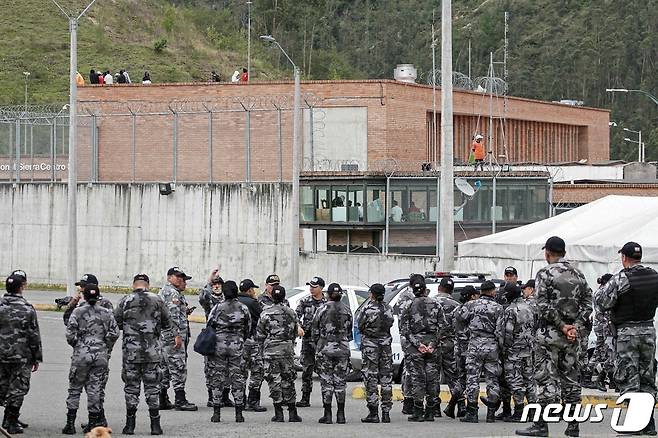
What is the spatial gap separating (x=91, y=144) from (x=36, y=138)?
202 centimetres

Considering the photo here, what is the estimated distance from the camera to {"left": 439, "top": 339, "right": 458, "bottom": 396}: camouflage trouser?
16.4 metres

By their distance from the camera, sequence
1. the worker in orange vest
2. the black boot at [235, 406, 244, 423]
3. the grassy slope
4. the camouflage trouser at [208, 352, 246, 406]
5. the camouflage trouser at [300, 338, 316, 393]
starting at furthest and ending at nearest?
the grassy slope < the worker in orange vest < the camouflage trouser at [300, 338, 316, 393] < the camouflage trouser at [208, 352, 246, 406] < the black boot at [235, 406, 244, 423]

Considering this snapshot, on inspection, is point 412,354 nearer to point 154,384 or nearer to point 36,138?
point 154,384

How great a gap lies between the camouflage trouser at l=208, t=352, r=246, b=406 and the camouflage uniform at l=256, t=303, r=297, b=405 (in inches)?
12.8

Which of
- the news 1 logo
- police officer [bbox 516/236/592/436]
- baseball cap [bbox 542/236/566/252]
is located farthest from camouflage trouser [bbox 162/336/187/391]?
baseball cap [bbox 542/236/566/252]

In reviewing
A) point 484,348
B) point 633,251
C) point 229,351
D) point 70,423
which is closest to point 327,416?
point 229,351

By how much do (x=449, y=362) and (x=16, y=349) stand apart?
17.5ft

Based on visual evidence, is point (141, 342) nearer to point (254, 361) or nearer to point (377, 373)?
point (254, 361)

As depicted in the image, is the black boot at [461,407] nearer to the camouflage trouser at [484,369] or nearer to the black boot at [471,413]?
the black boot at [471,413]

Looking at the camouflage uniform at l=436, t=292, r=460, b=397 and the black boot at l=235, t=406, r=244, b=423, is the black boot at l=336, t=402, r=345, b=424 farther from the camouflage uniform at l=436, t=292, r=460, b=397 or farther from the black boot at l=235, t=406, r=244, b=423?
the camouflage uniform at l=436, t=292, r=460, b=397

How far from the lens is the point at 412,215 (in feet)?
132

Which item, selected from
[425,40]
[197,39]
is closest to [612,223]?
[197,39]

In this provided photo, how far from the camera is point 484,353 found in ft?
51.7

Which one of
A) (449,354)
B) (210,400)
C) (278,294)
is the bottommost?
(210,400)
